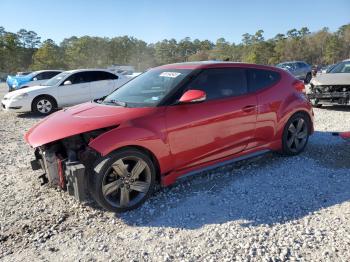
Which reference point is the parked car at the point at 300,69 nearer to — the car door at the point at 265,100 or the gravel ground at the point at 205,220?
the car door at the point at 265,100

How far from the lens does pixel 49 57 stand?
3110 inches

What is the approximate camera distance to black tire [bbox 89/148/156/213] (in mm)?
3715

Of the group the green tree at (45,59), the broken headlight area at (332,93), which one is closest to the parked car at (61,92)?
the broken headlight area at (332,93)

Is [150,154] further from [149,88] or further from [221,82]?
[221,82]

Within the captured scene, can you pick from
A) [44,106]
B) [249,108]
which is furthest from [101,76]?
[249,108]

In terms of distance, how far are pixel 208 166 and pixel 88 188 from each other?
5.11 feet

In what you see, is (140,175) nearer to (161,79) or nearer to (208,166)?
(208,166)

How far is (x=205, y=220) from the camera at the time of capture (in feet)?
12.2

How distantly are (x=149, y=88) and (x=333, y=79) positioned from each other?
764 cm

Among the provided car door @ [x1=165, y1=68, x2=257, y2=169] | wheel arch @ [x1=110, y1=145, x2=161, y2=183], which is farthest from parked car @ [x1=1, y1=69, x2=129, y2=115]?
wheel arch @ [x1=110, y1=145, x2=161, y2=183]

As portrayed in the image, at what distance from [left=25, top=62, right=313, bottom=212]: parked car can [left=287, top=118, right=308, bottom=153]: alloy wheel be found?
18cm

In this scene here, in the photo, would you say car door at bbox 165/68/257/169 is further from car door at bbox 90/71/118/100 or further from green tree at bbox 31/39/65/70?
green tree at bbox 31/39/65/70

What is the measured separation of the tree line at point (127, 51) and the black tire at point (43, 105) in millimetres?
61939

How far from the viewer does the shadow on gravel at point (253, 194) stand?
375 centimetres
